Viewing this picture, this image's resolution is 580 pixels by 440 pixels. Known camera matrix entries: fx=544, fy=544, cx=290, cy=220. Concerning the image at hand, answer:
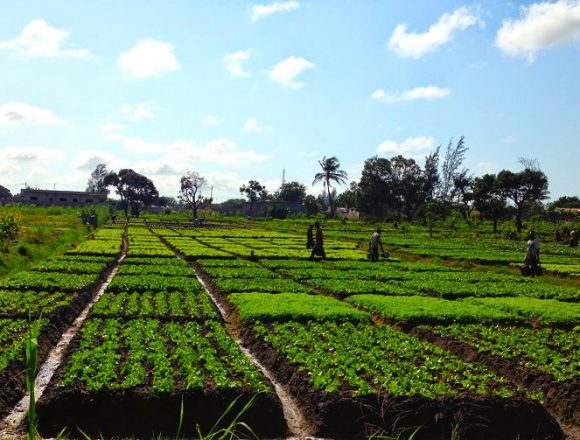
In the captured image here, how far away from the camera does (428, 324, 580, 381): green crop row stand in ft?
39.8

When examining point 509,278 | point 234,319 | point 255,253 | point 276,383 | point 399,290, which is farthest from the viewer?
point 255,253

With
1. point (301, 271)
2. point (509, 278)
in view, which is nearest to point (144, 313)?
point (301, 271)

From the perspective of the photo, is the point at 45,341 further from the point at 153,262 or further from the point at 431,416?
the point at 153,262

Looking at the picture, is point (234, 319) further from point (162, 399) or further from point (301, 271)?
point (301, 271)

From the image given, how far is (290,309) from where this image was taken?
683 inches

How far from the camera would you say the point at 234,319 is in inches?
706

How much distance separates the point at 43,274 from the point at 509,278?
2283 centimetres

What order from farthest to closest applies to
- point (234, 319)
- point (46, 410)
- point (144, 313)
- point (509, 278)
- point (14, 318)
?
1. point (509, 278)
2. point (234, 319)
3. point (144, 313)
4. point (14, 318)
5. point (46, 410)

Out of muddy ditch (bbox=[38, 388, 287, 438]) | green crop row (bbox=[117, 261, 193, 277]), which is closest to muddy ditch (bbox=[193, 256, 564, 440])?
muddy ditch (bbox=[38, 388, 287, 438])

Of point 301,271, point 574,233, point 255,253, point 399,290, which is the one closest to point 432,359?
point 399,290

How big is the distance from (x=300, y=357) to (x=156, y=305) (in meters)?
7.76

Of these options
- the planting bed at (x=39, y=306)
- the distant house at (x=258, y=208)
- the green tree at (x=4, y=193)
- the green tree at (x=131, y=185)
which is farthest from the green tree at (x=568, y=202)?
the green tree at (x=4, y=193)

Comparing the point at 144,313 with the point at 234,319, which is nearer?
the point at 144,313

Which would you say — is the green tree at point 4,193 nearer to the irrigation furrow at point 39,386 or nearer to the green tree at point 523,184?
the green tree at point 523,184
